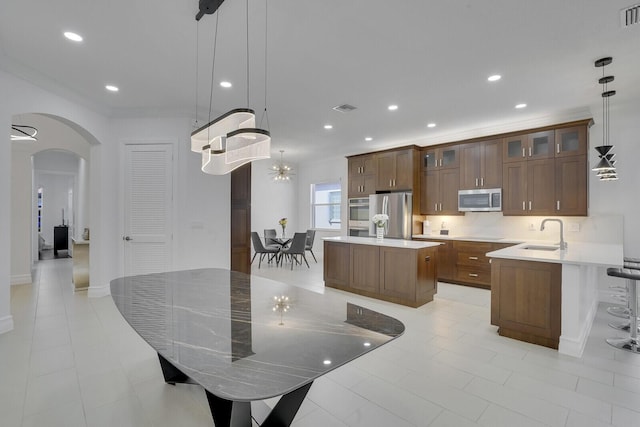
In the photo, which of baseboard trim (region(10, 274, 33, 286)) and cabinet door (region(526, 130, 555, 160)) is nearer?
cabinet door (region(526, 130, 555, 160))

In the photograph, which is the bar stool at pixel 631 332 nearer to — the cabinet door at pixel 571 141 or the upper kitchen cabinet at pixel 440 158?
the cabinet door at pixel 571 141

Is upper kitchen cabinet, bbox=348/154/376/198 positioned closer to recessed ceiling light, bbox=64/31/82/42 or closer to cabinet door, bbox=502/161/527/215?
cabinet door, bbox=502/161/527/215

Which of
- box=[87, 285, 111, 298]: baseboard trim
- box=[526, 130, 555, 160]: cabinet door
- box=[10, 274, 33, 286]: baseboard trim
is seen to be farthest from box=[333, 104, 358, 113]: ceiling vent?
box=[10, 274, 33, 286]: baseboard trim

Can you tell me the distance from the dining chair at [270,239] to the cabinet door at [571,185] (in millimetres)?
5646

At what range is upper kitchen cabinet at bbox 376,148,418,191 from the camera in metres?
6.10

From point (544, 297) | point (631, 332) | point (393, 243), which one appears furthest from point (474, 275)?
point (544, 297)

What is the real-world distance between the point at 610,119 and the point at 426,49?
144 inches

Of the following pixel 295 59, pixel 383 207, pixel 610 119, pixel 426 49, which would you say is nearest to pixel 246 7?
pixel 295 59

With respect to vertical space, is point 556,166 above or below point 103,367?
above

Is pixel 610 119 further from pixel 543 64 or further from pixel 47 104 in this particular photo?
pixel 47 104

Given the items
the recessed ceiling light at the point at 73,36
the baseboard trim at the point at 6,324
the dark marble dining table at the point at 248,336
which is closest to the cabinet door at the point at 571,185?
the dark marble dining table at the point at 248,336

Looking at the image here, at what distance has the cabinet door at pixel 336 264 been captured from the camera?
5.01 m

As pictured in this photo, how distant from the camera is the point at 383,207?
252 inches

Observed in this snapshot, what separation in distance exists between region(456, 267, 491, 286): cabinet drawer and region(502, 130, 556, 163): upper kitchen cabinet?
1.93 m
